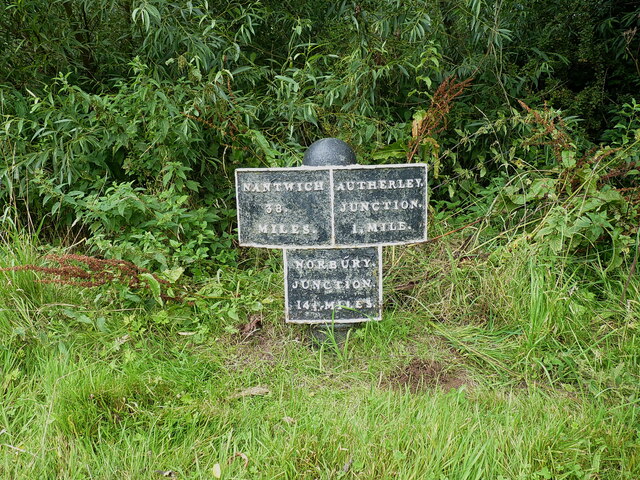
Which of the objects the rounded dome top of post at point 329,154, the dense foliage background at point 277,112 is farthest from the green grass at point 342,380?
the rounded dome top of post at point 329,154

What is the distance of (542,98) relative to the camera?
177 inches

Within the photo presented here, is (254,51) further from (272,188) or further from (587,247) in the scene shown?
(587,247)

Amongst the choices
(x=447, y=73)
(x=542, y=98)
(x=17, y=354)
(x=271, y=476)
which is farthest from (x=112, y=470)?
(x=542, y=98)

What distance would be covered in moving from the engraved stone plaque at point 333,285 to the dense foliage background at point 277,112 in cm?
70

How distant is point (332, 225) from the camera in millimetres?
2988

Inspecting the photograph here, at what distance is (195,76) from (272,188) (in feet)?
3.32

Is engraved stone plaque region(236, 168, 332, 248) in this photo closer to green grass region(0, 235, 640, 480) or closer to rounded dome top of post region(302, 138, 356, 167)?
rounded dome top of post region(302, 138, 356, 167)

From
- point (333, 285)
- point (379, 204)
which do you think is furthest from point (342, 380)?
point (379, 204)

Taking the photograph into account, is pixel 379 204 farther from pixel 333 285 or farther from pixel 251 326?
pixel 251 326

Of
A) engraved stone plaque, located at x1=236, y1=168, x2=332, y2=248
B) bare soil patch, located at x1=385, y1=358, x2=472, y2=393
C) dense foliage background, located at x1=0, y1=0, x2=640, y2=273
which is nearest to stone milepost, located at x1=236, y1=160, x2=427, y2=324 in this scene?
engraved stone plaque, located at x1=236, y1=168, x2=332, y2=248

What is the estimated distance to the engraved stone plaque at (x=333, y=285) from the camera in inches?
121

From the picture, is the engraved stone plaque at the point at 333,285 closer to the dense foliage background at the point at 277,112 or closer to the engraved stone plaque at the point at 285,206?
the engraved stone plaque at the point at 285,206

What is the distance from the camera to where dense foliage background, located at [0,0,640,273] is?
3438 millimetres

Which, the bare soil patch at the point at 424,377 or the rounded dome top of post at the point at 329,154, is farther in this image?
the rounded dome top of post at the point at 329,154
